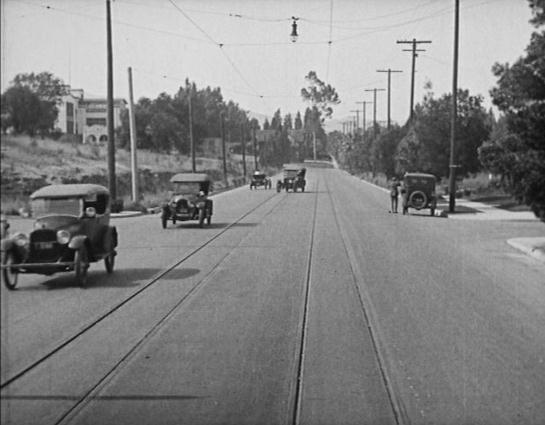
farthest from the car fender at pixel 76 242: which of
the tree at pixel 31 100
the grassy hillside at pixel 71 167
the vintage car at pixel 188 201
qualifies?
the vintage car at pixel 188 201

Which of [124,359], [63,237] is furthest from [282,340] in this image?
[63,237]

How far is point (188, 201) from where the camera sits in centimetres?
2667

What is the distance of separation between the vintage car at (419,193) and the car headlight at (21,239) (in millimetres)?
25392

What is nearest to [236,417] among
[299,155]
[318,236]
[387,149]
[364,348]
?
[364,348]

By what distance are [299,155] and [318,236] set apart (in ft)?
501

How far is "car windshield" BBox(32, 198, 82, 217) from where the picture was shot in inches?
523

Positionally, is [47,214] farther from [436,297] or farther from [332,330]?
[436,297]

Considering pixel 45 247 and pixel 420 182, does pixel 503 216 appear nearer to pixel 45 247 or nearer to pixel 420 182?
pixel 420 182

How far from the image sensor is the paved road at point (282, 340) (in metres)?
6.81

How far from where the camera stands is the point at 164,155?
77062mm

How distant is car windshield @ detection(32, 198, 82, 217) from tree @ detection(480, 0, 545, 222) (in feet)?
38.0

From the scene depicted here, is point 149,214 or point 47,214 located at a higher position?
point 47,214

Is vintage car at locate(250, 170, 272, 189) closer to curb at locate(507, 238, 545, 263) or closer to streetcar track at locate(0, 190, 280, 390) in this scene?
curb at locate(507, 238, 545, 263)


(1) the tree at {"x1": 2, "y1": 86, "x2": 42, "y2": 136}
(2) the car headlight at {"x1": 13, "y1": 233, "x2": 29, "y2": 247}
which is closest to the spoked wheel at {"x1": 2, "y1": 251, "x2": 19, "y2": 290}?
(2) the car headlight at {"x1": 13, "y1": 233, "x2": 29, "y2": 247}
